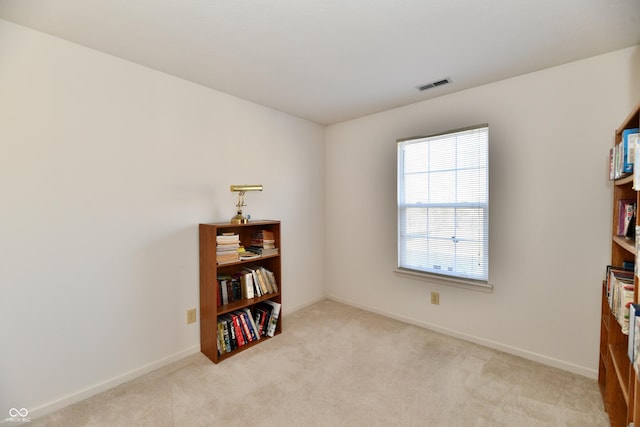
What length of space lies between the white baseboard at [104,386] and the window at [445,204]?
2.22 metres

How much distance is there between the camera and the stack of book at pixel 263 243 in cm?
269

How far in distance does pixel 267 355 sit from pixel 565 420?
2.00m

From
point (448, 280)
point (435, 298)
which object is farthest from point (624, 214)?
point (435, 298)

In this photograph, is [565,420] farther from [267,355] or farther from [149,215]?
[149,215]

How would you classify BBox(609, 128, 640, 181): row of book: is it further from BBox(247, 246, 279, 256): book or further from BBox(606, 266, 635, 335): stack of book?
BBox(247, 246, 279, 256): book

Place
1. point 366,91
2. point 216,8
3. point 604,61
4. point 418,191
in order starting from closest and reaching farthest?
point 216,8 → point 604,61 → point 366,91 → point 418,191

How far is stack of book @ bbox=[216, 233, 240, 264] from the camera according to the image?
234cm

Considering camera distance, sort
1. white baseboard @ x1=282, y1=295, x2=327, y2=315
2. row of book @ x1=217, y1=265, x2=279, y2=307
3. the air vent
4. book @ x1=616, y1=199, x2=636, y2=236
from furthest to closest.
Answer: white baseboard @ x1=282, y1=295, x2=327, y2=315 → row of book @ x1=217, y1=265, x2=279, y2=307 → the air vent → book @ x1=616, y1=199, x2=636, y2=236

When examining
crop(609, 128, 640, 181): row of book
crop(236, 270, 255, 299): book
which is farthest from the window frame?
crop(236, 270, 255, 299): book

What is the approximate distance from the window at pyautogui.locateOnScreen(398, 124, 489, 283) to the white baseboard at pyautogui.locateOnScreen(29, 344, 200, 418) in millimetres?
2224

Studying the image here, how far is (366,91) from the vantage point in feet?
8.49

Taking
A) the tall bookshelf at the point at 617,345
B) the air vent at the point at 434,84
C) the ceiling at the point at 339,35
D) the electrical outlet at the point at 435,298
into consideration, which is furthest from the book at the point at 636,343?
the air vent at the point at 434,84

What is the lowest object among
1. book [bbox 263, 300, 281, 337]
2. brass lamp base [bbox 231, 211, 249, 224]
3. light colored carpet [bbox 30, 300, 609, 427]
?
light colored carpet [bbox 30, 300, 609, 427]

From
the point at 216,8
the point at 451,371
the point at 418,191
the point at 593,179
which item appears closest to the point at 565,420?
the point at 451,371
